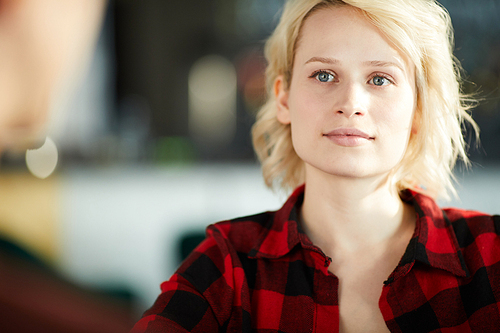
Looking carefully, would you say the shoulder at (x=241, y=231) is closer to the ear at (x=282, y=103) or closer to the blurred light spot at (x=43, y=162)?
the ear at (x=282, y=103)

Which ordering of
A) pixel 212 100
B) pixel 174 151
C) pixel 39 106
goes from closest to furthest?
pixel 39 106 < pixel 174 151 < pixel 212 100

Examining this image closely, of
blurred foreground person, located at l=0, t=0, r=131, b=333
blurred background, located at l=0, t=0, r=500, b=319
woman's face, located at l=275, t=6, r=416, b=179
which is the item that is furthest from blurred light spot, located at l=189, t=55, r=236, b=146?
blurred foreground person, located at l=0, t=0, r=131, b=333

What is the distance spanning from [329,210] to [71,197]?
2085 millimetres

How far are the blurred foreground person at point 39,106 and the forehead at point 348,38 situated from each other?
26.7 inches

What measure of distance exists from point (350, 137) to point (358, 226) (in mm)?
197

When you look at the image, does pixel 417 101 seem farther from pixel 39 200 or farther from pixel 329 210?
pixel 39 200

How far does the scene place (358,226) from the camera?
0.92m

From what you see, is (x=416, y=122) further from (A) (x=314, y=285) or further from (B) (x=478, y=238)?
(A) (x=314, y=285)

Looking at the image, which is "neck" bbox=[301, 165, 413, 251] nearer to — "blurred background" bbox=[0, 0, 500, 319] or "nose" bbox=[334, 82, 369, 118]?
"nose" bbox=[334, 82, 369, 118]

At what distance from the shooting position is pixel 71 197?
8.56 feet

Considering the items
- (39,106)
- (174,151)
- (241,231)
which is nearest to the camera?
(39,106)

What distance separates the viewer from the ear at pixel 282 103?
1.05 metres

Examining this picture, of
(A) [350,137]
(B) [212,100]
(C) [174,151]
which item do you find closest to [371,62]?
(A) [350,137]

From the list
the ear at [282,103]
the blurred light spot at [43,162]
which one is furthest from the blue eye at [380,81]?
the blurred light spot at [43,162]
